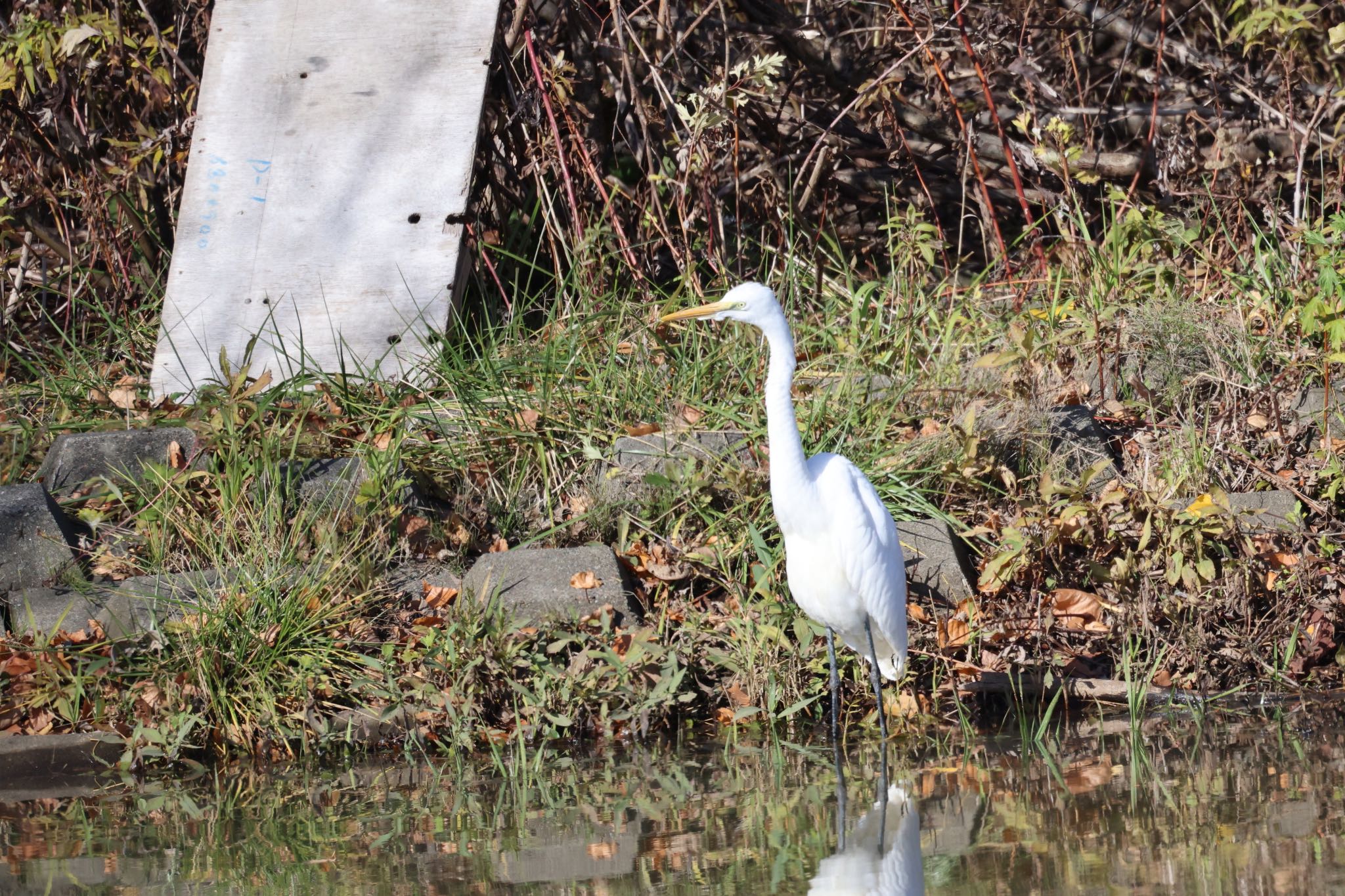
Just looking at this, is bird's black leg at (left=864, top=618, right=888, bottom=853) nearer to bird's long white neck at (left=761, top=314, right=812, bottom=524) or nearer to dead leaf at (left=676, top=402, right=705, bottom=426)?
bird's long white neck at (left=761, top=314, right=812, bottom=524)

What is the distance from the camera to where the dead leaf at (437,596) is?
4.31 m

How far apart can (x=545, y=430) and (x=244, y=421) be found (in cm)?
104

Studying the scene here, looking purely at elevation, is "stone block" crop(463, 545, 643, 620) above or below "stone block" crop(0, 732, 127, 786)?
above

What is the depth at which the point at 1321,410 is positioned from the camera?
4.91m

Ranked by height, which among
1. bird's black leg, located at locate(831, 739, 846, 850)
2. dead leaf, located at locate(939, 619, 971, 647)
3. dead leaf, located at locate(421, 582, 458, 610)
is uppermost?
dead leaf, located at locate(421, 582, 458, 610)

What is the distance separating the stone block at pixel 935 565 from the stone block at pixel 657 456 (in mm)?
624

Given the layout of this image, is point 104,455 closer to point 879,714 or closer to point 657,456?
point 657,456

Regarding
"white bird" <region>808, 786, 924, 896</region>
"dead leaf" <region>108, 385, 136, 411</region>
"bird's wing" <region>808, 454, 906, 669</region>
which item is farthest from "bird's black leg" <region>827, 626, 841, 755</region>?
"dead leaf" <region>108, 385, 136, 411</region>

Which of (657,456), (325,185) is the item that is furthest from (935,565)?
(325,185)

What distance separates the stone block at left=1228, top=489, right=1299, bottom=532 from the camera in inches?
173

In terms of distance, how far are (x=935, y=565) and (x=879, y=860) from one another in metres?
1.79

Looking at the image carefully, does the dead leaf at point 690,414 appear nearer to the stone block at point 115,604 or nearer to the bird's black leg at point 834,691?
the bird's black leg at point 834,691

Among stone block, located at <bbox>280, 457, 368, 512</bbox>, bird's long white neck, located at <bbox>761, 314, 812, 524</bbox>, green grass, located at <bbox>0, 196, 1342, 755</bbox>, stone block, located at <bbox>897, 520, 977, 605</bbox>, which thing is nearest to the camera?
bird's long white neck, located at <bbox>761, 314, 812, 524</bbox>

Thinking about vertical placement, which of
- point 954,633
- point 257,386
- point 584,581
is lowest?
point 954,633
